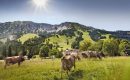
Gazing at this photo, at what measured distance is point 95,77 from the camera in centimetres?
1969

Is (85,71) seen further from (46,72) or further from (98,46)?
(98,46)

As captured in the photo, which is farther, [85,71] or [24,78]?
[85,71]

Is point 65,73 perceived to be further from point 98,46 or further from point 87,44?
point 98,46

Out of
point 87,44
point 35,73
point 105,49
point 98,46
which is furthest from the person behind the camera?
point 98,46

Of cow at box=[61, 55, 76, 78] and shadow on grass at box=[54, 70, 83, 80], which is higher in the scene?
cow at box=[61, 55, 76, 78]

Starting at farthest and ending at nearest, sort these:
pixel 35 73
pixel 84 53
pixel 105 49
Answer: pixel 105 49, pixel 84 53, pixel 35 73

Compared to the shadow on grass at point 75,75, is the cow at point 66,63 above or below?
above

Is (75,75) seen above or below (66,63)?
below

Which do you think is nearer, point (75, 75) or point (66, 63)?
point (75, 75)

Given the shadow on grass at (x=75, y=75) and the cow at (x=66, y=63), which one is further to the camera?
the cow at (x=66, y=63)

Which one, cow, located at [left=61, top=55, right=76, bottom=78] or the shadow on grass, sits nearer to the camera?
the shadow on grass

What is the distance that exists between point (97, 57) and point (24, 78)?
25175 mm

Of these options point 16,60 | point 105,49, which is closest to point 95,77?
point 16,60

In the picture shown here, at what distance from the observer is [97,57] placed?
42.3 m
